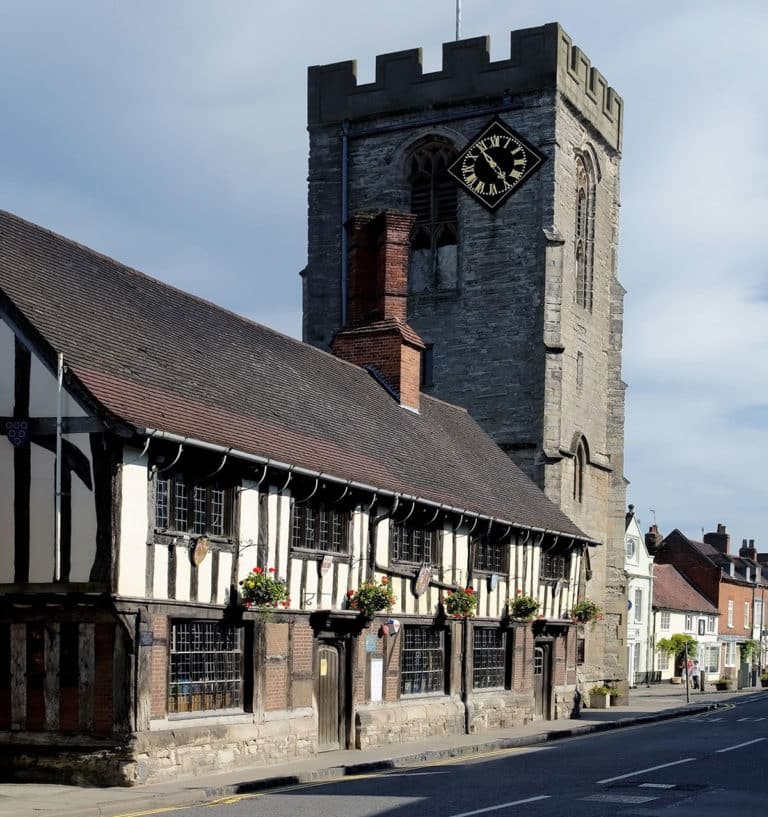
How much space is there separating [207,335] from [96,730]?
8509mm

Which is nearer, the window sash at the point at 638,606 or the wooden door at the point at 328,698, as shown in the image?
the wooden door at the point at 328,698

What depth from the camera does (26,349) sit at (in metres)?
17.4

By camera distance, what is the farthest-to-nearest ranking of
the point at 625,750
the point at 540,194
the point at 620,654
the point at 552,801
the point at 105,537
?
the point at 620,654 → the point at 540,194 → the point at 625,750 → the point at 105,537 → the point at 552,801

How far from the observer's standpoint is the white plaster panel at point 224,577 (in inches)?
738

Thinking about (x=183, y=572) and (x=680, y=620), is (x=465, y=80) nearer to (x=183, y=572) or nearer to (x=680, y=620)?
(x=183, y=572)

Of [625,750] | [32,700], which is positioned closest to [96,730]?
[32,700]

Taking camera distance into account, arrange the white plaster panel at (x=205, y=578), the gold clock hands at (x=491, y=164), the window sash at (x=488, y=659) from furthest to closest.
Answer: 1. the gold clock hands at (x=491, y=164)
2. the window sash at (x=488, y=659)
3. the white plaster panel at (x=205, y=578)

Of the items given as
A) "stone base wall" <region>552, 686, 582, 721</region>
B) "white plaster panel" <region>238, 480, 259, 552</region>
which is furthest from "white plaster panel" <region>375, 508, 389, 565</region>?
"stone base wall" <region>552, 686, 582, 721</region>

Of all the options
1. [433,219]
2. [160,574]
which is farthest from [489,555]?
[433,219]

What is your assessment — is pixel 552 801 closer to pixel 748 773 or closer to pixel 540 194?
pixel 748 773

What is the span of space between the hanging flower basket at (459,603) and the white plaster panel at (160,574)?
8.98m

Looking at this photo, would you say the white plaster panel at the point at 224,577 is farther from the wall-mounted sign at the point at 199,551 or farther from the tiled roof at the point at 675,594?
the tiled roof at the point at 675,594

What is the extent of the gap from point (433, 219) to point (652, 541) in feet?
112

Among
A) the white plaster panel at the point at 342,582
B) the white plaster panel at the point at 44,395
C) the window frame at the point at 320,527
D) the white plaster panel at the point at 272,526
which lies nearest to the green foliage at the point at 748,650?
the white plaster panel at the point at 342,582
